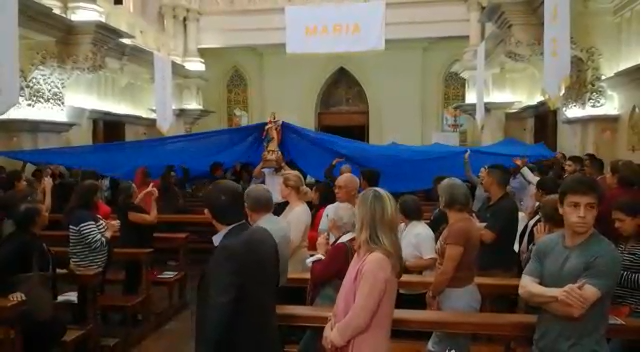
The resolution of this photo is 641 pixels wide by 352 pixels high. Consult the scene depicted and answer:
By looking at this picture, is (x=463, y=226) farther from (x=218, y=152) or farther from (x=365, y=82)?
(x=365, y=82)

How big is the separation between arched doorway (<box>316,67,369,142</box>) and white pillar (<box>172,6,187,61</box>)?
13.5ft

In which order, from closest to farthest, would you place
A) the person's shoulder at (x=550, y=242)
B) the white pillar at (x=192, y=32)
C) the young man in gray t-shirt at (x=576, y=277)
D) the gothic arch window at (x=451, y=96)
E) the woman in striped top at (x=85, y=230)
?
the young man in gray t-shirt at (x=576, y=277)
the person's shoulder at (x=550, y=242)
the woman in striped top at (x=85, y=230)
the white pillar at (x=192, y=32)
the gothic arch window at (x=451, y=96)

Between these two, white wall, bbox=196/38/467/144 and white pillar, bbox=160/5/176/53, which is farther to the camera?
white wall, bbox=196/38/467/144

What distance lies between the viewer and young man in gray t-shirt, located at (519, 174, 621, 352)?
8.95 feet

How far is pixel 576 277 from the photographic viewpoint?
2779 mm

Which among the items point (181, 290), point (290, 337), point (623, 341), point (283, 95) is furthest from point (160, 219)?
point (283, 95)

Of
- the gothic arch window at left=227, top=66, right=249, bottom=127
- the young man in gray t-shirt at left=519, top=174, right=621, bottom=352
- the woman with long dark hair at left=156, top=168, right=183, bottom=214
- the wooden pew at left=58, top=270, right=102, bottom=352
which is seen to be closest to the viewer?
the young man in gray t-shirt at left=519, top=174, right=621, bottom=352

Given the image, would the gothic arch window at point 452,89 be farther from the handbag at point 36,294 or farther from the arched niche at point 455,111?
the handbag at point 36,294

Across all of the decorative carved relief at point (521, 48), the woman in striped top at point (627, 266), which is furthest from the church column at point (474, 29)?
the woman in striped top at point (627, 266)

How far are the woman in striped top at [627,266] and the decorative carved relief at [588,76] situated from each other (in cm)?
637

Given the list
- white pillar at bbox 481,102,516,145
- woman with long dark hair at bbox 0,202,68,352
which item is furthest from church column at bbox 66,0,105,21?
white pillar at bbox 481,102,516,145

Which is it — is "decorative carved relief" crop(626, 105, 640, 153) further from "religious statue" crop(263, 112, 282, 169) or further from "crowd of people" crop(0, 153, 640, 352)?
"religious statue" crop(263, 112, 282, 169)

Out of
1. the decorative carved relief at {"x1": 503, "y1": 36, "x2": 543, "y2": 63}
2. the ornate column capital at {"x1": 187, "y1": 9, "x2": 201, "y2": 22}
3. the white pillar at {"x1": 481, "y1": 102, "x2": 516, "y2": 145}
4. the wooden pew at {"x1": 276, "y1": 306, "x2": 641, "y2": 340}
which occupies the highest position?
the ornate column capital at {"x1": 187, "y1": 9, "x2": 201, "y2": 22}

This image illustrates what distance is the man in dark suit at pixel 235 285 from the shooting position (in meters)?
3.13
